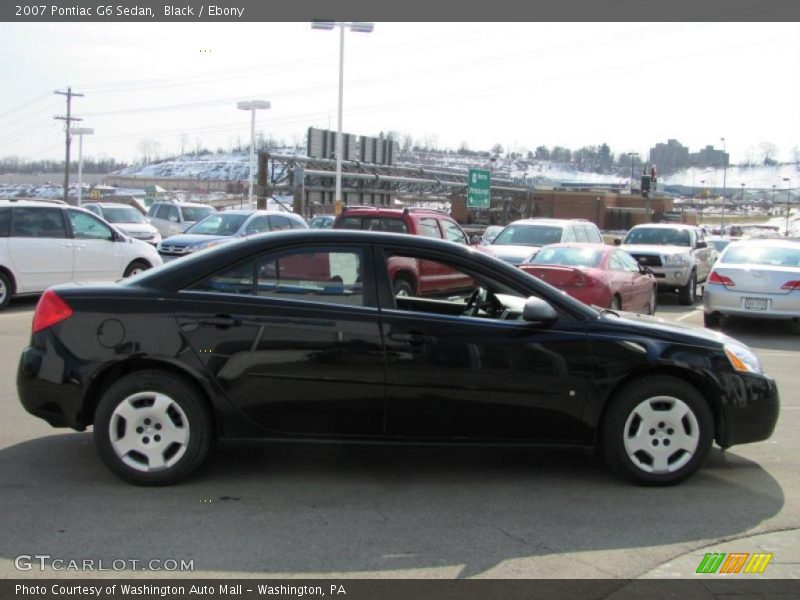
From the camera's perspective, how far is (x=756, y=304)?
13.3 m

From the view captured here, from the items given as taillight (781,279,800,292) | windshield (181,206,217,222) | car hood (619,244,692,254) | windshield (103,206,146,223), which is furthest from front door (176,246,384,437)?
windshield (181,206,217,222)

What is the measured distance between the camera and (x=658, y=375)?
530 centimetres

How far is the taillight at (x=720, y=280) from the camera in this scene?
13523mm

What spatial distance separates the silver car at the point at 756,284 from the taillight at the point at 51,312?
11290 mm

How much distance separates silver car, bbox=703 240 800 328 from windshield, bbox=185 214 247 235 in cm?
1045

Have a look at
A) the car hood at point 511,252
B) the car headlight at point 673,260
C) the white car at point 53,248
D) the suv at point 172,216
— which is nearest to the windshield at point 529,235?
the car hood at point 511,252

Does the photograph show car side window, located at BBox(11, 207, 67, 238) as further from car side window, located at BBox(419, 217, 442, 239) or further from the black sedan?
the black sedan

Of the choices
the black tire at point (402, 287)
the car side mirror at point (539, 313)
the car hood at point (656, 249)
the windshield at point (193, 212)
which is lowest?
the car side mirror at point (539, 313)

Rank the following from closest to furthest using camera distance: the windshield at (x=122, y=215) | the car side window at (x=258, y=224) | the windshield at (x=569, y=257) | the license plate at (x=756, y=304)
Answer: the windshield at (x=569, y=257)
the license plate at (x=756, y=304)
the car side window at (x=258, y=224)
the windshield at (x=122, y=215)

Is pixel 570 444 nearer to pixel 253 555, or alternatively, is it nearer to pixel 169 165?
pixel 253 555

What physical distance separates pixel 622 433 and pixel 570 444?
0.34m

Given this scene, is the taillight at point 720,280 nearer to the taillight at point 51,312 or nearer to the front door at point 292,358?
the front door at point 292,358

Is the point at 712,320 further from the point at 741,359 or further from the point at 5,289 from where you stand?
the point at 5,289

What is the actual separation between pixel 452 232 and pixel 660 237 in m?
7.44
